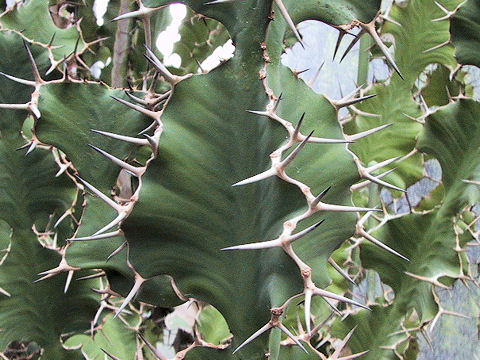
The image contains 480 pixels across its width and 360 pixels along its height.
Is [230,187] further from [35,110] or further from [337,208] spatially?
[35,110]

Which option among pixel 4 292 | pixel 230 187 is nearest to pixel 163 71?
pixel 230 187

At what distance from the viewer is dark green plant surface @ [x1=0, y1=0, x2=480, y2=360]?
56cm

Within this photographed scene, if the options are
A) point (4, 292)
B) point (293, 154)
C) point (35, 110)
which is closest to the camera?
point (293, 154)

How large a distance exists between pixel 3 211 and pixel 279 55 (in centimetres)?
52

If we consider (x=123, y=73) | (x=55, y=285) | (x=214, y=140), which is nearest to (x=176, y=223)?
(x=214, y=140)

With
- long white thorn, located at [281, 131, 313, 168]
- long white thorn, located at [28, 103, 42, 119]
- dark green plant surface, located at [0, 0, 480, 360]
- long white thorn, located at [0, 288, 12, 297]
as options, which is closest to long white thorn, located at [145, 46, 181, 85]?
dark green plant surface, located at [0, 0, 480, 360]

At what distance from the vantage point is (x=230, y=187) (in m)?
0.58

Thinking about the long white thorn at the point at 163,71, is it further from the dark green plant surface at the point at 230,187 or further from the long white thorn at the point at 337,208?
the long white thorn at the point at 337,208

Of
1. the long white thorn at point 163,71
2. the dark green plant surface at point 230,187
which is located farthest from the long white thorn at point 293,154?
the long white thorn at point 163,71

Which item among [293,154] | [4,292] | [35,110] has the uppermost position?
[293,154]

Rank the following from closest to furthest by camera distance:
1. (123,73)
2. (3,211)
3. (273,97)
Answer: (273,97) → (3,211) → (123,73)

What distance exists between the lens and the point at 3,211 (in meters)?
0.91

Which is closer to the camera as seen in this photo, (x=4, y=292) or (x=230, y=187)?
(x=230, y=187)

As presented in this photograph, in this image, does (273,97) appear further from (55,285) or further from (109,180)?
(55,285)
